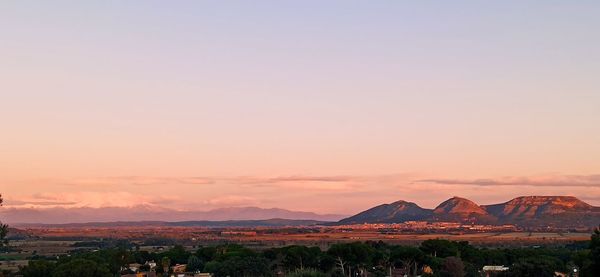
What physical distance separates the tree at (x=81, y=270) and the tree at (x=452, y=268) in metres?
24.9

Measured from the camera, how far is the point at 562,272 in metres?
64.5

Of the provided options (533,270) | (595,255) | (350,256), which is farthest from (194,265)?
(595,255)

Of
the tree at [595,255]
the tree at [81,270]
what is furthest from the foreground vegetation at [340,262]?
the tree at [595,255]

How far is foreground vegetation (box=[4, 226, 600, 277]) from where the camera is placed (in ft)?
179

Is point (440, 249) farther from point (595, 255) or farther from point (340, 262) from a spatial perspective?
point (595, 255)

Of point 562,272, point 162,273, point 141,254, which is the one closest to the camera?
point 562,272

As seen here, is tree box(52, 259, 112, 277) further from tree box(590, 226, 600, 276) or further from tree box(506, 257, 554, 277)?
tree box(590, 226, 600, 276)

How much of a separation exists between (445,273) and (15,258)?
241ft

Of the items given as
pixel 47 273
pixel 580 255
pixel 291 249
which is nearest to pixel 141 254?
pixel 291 249

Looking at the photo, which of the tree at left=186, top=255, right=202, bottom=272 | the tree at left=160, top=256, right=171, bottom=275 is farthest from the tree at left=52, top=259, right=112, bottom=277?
the tree at left=186, top=255, right=202, bottom=272

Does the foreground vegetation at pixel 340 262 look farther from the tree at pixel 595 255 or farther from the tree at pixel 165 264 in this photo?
the tree at pixel 595 255

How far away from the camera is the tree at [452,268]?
59438 millimetres

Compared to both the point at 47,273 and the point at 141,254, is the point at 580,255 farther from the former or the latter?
the point at 141,254

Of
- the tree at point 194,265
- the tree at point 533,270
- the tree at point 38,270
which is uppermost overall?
the tree at point 38,270
